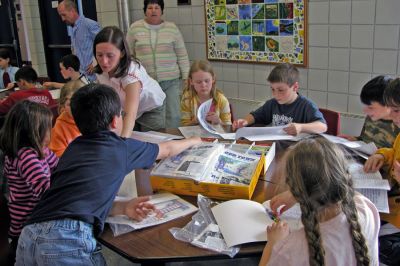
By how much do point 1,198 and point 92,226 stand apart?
1.90ft

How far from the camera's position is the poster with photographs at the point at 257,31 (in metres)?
3.28

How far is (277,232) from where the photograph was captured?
1.18 meters

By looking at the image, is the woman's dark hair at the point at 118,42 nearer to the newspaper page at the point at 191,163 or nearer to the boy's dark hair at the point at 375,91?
the newspaper page at the point at 191,163

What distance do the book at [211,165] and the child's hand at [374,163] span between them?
44 cm

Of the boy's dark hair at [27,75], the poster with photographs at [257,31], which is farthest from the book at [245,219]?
the boy's dark hair at [27,75]

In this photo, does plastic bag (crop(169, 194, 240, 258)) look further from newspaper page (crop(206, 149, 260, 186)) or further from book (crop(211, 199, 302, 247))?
newspaper page (crop(206, 149, 260, 186))

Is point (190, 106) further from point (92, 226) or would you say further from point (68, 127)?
point (92, 226)

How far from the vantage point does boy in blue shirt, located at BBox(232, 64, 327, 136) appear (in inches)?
91.6

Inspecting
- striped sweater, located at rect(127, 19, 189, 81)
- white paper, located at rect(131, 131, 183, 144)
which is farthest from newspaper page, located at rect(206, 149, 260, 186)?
striped sweater, located at rect(127, 19, 189, 81)

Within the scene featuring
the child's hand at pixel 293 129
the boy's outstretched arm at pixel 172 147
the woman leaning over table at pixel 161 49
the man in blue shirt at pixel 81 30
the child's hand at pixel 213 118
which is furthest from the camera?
the man in blue shirt at pixel 81 30

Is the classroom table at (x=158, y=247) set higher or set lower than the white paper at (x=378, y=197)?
lower

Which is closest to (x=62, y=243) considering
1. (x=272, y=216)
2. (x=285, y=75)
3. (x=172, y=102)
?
(x=272, y=216)

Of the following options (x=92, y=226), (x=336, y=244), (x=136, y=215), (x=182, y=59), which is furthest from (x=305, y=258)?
(x=182, y=59)

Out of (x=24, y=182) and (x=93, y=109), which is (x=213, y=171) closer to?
(x=93, y=109)
